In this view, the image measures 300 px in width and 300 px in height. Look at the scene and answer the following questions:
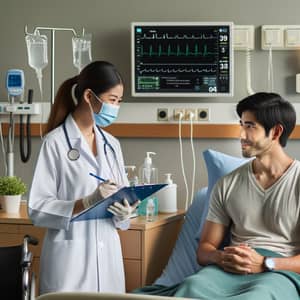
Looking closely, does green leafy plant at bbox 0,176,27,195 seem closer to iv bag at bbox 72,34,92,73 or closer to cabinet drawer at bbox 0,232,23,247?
cabinet drawer at bbox 0,232,23,247

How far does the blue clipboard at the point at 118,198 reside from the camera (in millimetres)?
2768

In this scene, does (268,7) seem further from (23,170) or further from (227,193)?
(23,170)

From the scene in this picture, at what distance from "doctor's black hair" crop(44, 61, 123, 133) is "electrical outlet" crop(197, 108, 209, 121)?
1.11 metres

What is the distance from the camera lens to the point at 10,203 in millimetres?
3697

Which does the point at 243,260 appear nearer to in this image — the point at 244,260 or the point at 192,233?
the point at 244,260

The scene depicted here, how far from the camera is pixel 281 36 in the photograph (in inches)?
154

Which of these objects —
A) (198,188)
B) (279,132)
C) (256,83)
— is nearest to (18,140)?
(198,188)

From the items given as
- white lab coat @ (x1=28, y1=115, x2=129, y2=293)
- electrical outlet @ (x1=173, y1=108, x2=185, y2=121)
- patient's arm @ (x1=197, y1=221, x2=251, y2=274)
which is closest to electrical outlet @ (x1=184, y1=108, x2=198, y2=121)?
electrical outlet @ (x1=173, y1=108, x2=185, y2=121)

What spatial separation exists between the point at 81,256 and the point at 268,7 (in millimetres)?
1859

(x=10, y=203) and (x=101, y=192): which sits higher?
(x=101, y=192)

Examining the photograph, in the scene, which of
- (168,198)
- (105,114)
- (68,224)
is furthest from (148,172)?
(68,224)

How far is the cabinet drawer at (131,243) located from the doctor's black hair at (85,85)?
26.3 inches

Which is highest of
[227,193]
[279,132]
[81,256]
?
[279,132]

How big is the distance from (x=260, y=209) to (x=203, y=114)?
1137 millimetres
